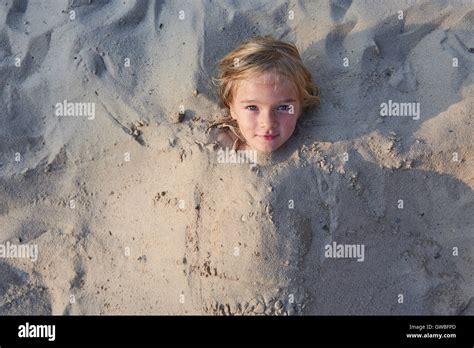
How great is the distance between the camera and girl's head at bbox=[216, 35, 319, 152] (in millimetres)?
3061

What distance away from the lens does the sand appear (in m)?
3.07

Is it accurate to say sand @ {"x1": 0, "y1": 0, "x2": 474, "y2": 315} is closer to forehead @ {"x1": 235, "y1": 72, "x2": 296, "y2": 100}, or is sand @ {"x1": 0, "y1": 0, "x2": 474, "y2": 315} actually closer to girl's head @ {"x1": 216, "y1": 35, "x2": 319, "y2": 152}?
girl's head @ {"x1": 216, "y1": 35, "x2": 319, "y2": 152}

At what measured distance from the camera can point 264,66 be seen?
308cm

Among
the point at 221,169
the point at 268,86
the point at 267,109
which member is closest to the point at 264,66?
the point at 268,86

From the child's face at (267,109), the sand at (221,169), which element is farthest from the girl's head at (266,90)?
the sand at (221,169)

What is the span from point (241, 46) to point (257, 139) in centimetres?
54

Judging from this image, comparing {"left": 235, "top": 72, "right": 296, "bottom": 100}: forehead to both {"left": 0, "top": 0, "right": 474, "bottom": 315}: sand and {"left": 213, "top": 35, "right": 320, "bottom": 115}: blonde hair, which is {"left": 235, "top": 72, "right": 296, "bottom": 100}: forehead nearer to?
{"left": 213, "top": 35, "right": 320, "bottom": 115}: blonde hair

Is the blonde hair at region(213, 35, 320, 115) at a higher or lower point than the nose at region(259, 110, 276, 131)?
higher

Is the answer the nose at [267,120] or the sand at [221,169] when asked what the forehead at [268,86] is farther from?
the sand at [221,169]

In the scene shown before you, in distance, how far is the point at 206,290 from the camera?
10.1ft

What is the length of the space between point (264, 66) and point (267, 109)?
0.72 feet

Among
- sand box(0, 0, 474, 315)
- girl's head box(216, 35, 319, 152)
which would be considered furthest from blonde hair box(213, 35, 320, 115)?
sand box(0, 0, 474, 315)
